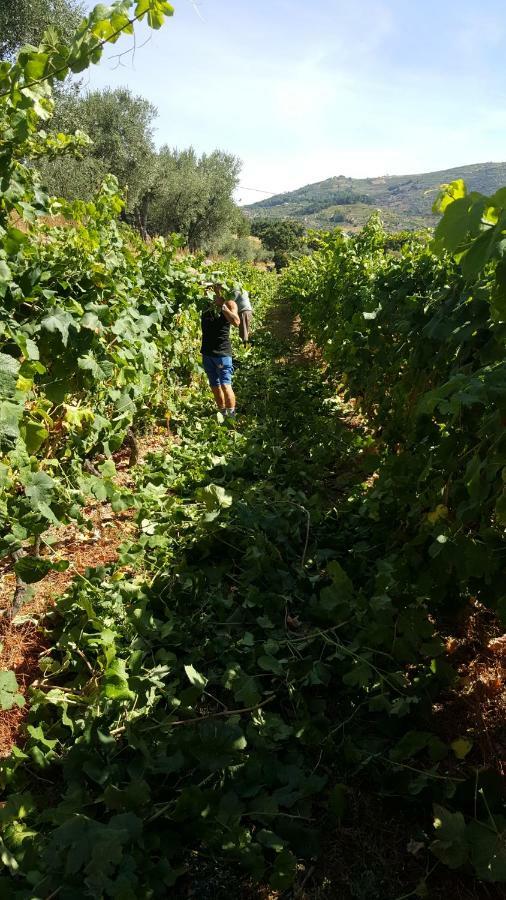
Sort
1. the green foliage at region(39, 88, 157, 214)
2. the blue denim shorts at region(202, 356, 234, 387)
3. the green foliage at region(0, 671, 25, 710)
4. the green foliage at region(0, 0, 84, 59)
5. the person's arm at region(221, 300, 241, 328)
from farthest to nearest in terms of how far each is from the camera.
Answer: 1. the green foliage at region(39, 88, 157, 214)
2. the green foliage at region(0, 0, 84, 59)
3. the blue denim shorts at region(202, 356, 234, 387)
4. the person's arm at region(221, 300, 241, 328)
5. the green foliage at region(0, 671, 25, 710)

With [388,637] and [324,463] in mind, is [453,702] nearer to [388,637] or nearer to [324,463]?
[388,637]

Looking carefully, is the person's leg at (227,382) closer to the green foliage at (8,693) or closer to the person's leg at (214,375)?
the person's leg at (214,375)

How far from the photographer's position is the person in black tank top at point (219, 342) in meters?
5.38

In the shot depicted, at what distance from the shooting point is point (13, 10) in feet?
54.5

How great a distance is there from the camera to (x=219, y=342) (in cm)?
553

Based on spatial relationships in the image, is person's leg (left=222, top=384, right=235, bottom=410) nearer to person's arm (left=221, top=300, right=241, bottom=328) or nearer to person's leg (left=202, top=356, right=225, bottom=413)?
person's leg (left=202, top=356, right=225, bottom=413)

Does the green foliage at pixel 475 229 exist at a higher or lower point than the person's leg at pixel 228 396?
higher

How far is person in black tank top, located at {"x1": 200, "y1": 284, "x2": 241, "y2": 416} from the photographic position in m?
5.38

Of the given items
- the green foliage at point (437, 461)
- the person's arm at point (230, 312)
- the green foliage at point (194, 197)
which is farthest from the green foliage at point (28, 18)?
the green foliage at point (437, 461)

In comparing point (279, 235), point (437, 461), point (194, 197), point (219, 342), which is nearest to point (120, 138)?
point (194, 197)

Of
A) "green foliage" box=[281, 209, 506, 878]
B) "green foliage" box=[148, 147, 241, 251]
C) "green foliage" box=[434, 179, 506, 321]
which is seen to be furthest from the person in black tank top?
"green foliage" box=[148, 147, 241, 251]

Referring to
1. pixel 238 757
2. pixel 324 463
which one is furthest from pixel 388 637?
pixel 324 463

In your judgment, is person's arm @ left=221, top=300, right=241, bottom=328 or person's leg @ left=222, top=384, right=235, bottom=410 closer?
person's arm @ left=221, top=300, right=241, bottom=328

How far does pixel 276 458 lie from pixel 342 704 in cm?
245
